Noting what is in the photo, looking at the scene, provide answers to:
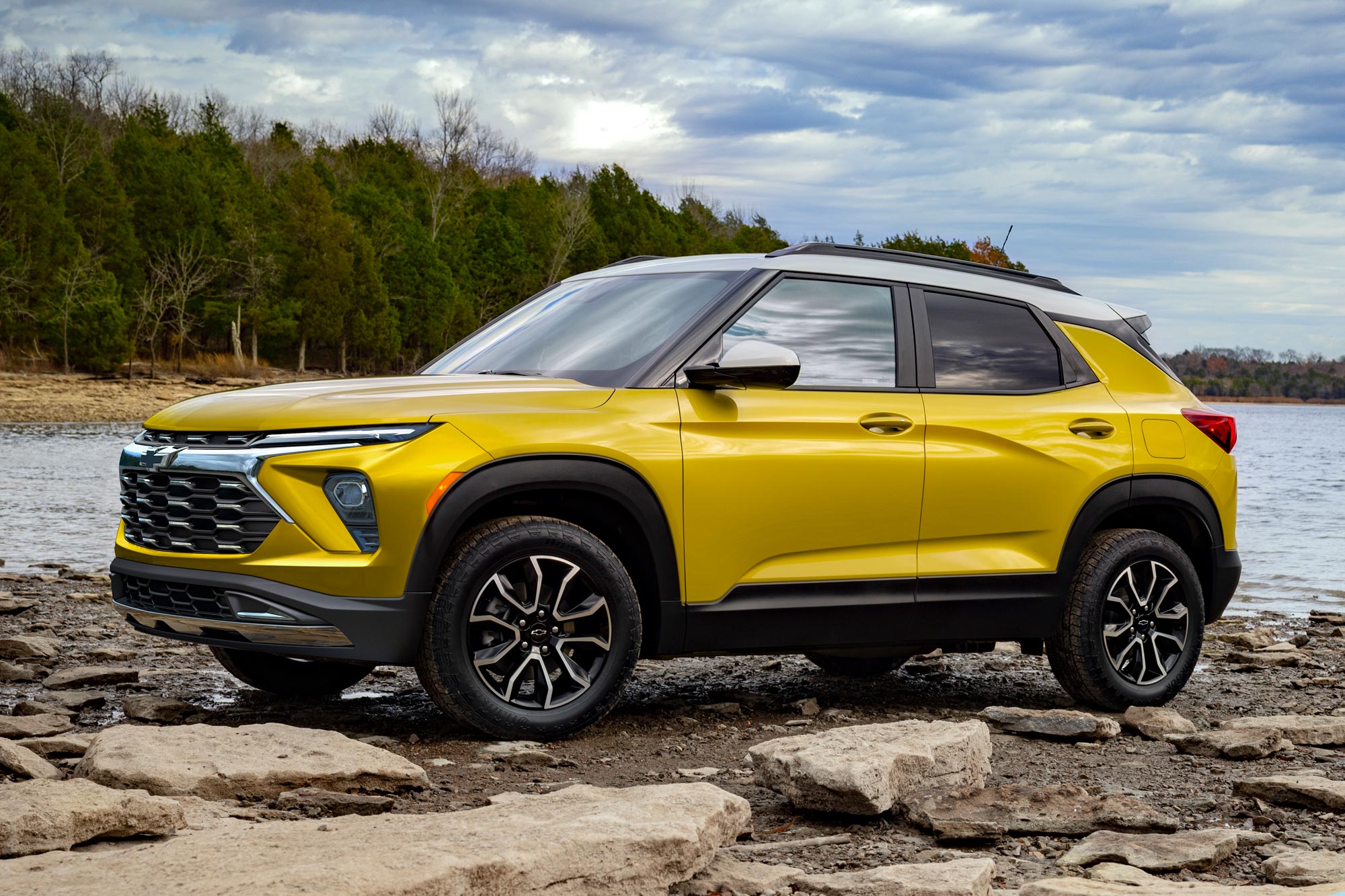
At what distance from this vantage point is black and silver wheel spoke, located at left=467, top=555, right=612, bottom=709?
205 inches

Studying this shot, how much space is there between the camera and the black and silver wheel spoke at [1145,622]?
6.60 meters

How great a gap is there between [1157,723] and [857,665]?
6.07ft

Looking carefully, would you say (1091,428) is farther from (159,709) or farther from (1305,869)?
(159,709)

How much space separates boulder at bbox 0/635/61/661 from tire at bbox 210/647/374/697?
1.65m

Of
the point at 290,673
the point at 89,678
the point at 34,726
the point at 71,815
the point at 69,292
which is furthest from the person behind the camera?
the point at 69,292

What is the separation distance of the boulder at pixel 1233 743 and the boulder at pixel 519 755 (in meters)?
2.63

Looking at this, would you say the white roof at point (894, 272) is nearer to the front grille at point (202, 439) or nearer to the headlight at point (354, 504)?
the headlight at point (354, 504)

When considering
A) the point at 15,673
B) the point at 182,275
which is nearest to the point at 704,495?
the point at 15,673

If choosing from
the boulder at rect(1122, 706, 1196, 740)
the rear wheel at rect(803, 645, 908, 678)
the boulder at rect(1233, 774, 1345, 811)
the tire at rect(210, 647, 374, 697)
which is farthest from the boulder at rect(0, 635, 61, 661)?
the boulder at rect(1233, 774, 1345, 811)

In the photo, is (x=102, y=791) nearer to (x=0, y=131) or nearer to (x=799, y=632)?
(x=799, y=632)

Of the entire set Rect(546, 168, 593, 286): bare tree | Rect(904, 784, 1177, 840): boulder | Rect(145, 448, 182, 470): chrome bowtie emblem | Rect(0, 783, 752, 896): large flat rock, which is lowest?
Rect(904, 784, 1177, 840): boulder

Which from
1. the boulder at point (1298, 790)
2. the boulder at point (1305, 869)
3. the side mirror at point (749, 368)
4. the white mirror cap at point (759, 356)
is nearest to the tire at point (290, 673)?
the side mirror at point (749, 368)

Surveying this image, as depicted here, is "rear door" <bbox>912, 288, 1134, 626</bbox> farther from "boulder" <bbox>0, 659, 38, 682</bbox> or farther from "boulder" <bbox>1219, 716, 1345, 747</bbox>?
"boulder" <bbox>0, 659, 38, 682</bbox>

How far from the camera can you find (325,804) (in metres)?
4.43
